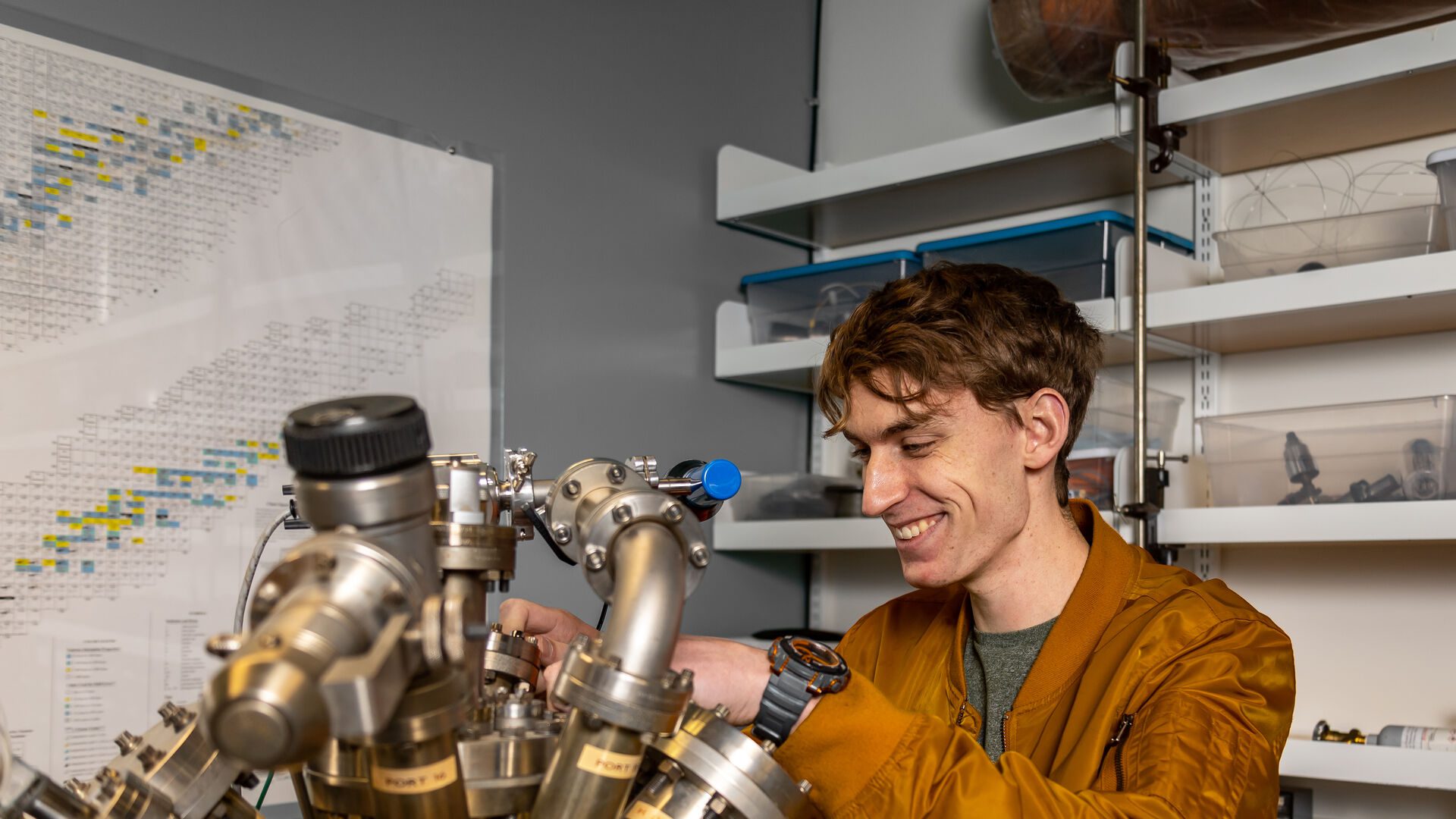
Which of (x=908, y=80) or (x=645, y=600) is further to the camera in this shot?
(x=908, y=80)

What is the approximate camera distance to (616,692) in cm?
67

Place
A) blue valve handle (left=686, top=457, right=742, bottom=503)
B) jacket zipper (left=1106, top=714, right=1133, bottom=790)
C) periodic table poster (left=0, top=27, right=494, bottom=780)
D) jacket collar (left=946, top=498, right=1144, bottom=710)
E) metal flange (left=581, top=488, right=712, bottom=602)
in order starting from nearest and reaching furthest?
metal flange (left=581, top=488, right=712, bottom=602), blue valve handle (left=686, top=457, right=742, bottom=503), jacket zipper (left=1106, top=714, right=1133, bottom=790), jacket collar (left=946, top=498, right=1144, bottom=710), periodic table poster (left=0, top=27, right=494, bottom=780)

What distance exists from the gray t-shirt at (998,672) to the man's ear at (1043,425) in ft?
0.58

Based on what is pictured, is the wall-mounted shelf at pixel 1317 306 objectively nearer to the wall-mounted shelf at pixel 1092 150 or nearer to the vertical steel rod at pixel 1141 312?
the vertical steel rod at pixel 1141 312

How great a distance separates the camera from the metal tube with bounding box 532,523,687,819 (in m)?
0.69

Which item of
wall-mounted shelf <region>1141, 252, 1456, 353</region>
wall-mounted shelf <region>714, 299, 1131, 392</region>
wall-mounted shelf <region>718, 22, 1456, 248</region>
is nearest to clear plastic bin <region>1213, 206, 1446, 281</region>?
wall-mounted shelf <region>1141, 252, 1456, 353</region>

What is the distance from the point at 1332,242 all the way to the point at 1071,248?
406 mm

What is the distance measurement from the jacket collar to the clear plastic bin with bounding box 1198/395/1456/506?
54 centimetres

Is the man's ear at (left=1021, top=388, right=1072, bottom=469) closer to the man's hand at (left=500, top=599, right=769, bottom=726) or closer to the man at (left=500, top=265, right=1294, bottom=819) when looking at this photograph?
the man at (left=500, top=265, right=1294, bottom=819)

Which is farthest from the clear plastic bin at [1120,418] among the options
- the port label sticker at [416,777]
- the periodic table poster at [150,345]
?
the port label sticker at [416,777]

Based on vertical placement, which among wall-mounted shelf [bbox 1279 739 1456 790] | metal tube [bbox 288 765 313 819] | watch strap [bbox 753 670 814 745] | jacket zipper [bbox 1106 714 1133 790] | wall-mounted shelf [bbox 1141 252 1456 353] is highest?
wall-mounted shelf [bbox 1141 252 1456 353]

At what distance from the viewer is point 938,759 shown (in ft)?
3.13

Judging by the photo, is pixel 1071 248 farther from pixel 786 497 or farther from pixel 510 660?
pixel 510 660

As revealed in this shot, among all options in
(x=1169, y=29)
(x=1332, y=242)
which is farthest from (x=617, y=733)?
(x=1169, y=29)
